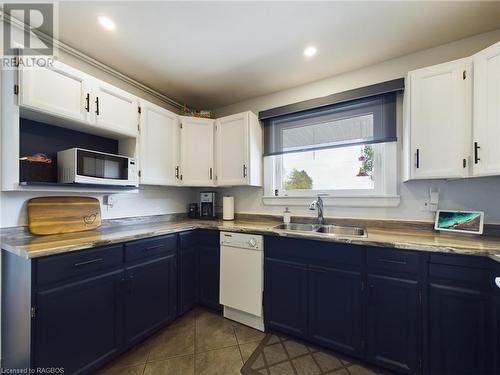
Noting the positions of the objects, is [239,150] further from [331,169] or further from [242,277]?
[242,277]

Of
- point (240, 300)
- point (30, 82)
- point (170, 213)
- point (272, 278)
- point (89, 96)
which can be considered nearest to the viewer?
point (30, 82)

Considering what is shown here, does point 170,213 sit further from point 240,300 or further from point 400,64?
point 400,64

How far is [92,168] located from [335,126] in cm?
229

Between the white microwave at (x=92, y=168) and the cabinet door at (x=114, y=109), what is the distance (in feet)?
0.89

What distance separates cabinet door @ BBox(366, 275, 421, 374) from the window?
2.94 feet

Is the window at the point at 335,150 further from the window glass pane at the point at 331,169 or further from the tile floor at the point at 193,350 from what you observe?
the tile floor at the point at 193,350

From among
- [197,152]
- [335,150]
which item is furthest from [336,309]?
[197,152]

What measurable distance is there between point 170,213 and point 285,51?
220 cm

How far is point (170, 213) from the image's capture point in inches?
107

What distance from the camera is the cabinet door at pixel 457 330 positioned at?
1.21 m

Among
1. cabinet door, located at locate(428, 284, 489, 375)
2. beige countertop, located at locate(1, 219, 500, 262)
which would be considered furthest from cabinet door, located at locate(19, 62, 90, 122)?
cabinet door, located at locate(428, 284, 489, 375)

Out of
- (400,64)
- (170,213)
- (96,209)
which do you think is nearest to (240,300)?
(170,213)

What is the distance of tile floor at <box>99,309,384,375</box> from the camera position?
4.92 ft

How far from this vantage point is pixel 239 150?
2.48 m
